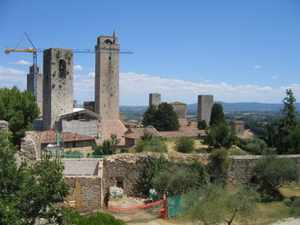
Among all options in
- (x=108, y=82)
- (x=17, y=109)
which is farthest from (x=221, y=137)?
(x=17, y=109)

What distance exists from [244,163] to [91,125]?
31362mm

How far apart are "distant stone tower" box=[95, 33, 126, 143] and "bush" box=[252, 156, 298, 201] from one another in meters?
35.2

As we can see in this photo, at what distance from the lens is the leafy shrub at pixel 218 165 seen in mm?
19906

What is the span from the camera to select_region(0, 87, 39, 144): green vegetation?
90.0ft

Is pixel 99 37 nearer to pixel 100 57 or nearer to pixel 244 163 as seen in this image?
pixel 100 57

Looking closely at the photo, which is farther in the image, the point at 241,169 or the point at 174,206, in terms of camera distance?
the point at 241,169

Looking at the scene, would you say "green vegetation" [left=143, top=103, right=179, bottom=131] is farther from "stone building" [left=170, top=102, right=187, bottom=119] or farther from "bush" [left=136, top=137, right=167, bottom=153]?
"bush" [left=136, top=137, right=167, bottom=153]

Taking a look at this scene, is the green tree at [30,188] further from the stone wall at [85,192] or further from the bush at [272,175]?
the bush at [272,175]

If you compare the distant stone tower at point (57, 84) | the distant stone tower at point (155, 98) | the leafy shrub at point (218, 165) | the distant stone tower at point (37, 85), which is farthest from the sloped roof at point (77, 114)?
the distant stone tower at point (155, 98)

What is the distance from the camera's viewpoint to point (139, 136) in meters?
47.5

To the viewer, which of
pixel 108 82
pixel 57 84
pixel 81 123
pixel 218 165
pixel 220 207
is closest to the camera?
pixel 220 207

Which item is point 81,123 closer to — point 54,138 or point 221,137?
point 54,138

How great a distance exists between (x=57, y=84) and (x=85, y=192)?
3637 cm

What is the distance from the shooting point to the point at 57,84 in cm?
5053
